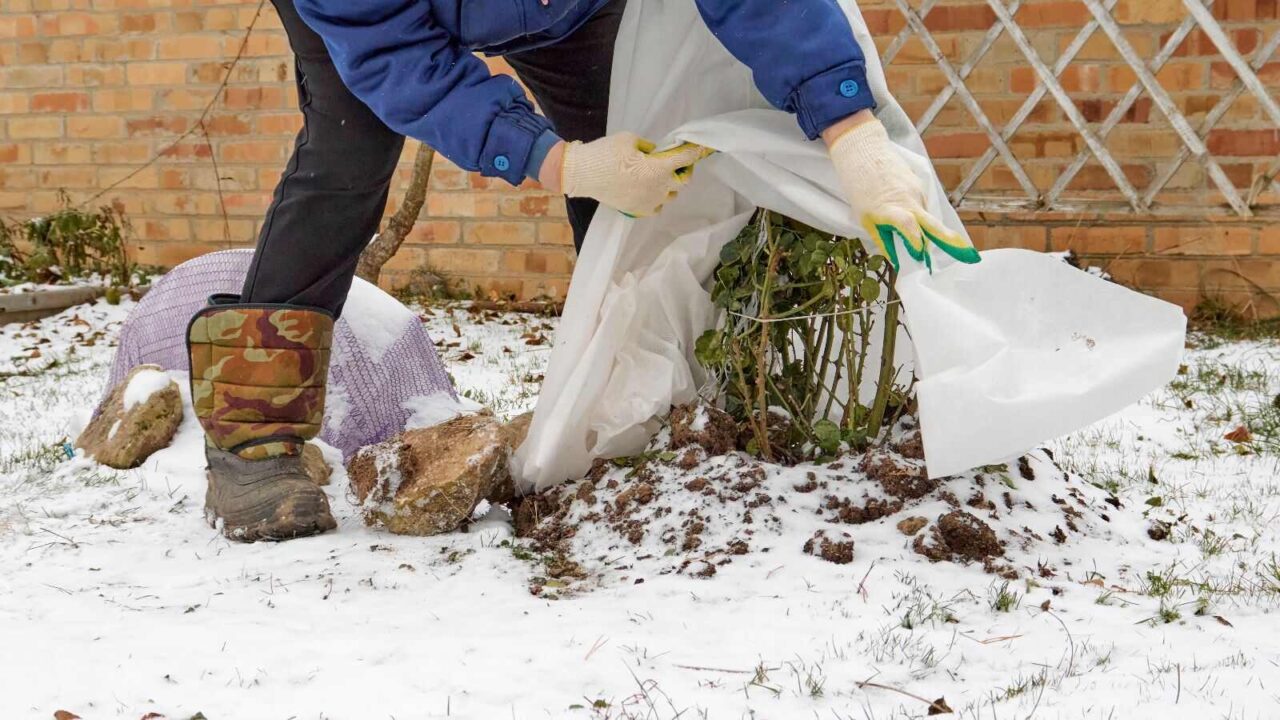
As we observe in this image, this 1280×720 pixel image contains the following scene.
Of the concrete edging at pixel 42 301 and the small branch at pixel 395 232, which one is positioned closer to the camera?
the small branch at pixel 395 232

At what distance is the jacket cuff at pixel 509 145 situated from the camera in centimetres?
153

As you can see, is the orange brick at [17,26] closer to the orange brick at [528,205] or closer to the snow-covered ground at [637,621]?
the orange brick at [528,205]

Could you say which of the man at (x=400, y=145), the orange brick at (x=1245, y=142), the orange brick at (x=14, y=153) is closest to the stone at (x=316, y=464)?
the man at (x=400, y=145)

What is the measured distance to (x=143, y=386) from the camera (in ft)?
7.36

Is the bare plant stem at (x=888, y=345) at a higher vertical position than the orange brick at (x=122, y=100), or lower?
lower

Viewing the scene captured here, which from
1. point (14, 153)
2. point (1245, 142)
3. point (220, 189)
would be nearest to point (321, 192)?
point (1245, 142)

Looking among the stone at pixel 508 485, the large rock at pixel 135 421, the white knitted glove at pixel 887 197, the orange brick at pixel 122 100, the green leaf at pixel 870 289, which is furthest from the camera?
the orange brick at pixel 122 100

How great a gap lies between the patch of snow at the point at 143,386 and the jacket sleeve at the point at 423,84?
96 cm

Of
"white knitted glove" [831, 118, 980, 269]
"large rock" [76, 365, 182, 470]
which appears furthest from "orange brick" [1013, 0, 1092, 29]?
"large rock" [76, 365, 182, 470]

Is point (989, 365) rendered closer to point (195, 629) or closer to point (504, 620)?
point (504, 620)

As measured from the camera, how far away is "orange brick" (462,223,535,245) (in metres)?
4.17

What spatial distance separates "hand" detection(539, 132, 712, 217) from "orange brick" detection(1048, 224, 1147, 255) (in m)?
2.29

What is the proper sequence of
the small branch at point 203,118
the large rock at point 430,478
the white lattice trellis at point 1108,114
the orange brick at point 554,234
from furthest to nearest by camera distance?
the small branch at point 203,118 < the orange brick at point 554,234 < the white lattice trellis at point 1108,114 < the large rock at point 430,478

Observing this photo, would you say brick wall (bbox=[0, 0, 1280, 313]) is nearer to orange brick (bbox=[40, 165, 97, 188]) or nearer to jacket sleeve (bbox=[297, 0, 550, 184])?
orange brick (bbox=[40, 165, 97, 188])
